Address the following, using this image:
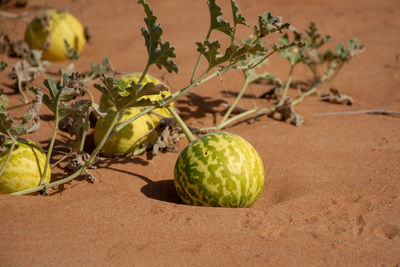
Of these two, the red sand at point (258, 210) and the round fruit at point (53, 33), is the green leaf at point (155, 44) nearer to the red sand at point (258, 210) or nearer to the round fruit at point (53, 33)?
the red sand at point (258, 210)

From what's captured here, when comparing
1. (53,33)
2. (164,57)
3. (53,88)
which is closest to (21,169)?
(53,88)

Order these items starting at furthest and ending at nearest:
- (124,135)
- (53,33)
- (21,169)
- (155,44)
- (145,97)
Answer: (53,33), (145,97), (124,135), (21,169), (155,44)

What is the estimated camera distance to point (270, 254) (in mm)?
2061

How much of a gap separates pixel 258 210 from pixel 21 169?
1376 millimetres

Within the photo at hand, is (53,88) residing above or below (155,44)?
below

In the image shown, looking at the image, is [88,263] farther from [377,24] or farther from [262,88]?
[377,24]

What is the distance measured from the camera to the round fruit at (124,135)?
3.17m

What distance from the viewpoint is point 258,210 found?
2.48 meters

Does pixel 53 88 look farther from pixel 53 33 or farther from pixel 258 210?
pixel 53 33

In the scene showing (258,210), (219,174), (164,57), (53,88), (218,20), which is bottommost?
(258,210)

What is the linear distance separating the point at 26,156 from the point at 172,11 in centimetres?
602

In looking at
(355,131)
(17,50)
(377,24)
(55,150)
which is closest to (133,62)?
(17,50)

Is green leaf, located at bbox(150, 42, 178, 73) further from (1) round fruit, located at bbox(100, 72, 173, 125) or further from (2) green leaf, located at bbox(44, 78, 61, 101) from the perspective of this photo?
(1) round fruit, located at bbox(100, 72, 173, 125)

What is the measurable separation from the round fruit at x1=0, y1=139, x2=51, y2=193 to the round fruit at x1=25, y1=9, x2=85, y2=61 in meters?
2.78
